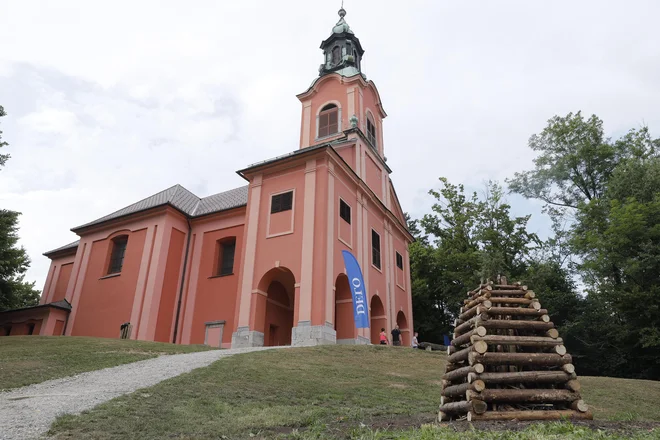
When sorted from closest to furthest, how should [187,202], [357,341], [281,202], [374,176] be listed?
[357,341], [281,202], [374,176], [187,202]

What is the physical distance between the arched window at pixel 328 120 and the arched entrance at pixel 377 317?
9.73m

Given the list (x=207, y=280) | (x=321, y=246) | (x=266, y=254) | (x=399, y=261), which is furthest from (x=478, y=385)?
(x=399, y=261)

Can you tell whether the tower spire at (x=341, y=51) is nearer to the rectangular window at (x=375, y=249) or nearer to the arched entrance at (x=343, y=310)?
the rectangular window at (x=375, y=249)

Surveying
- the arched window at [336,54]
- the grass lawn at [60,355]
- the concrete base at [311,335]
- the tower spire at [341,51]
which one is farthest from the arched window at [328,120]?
the grass lawn at [60,355]

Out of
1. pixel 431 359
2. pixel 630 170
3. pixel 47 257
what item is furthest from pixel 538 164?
pixel 47 257

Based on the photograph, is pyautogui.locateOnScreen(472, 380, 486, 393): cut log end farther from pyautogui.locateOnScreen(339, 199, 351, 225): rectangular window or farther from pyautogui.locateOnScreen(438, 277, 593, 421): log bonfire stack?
pyautogui.locateOnScreen(339, 199, 351, 225): rectangular window

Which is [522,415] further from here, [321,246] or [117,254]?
[117,254]

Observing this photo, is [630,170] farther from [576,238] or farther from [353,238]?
[353,238]

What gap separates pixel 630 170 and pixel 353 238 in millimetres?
15958

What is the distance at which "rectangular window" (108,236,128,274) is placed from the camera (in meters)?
25.6

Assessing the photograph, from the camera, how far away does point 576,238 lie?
25.7 meters

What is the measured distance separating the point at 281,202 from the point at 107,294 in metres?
10.6

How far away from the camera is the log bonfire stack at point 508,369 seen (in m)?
6.29

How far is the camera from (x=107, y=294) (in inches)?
957
